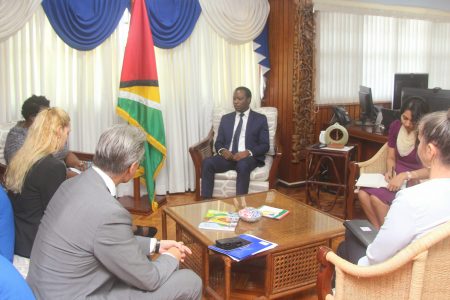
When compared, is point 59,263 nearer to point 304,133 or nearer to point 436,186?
point 436,186

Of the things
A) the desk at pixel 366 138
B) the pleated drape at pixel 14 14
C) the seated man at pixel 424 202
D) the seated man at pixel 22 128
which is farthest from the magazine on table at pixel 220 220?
the pleated drape at pixel 14 14

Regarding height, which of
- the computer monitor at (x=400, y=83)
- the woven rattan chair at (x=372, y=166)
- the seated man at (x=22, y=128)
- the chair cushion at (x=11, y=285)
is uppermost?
the computer monitor at (x=400, y=83)

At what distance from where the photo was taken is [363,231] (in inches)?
79.8

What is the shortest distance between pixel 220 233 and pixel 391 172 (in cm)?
158

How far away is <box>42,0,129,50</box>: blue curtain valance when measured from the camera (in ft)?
12.5

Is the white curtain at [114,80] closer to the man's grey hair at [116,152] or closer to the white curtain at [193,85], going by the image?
the white curtain at [193,85]

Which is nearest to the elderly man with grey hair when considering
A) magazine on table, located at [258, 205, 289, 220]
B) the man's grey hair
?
the man's grey hair

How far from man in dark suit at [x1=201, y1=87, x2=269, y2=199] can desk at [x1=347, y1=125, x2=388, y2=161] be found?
84 centimetres

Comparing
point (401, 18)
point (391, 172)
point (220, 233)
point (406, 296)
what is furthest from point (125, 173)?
point (401, 18)

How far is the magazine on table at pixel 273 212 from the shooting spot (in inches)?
107

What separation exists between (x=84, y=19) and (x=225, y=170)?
1839 millimetres

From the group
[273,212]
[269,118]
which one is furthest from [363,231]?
[269,118]

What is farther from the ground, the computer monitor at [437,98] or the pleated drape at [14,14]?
the pleated drape at [14,14]

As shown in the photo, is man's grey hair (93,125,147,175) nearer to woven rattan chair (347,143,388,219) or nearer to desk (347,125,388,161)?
woven rattan chair (347,143,388,219)
